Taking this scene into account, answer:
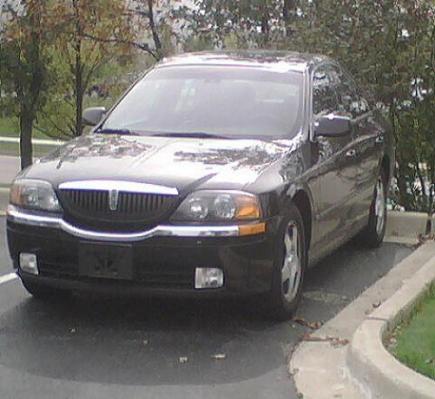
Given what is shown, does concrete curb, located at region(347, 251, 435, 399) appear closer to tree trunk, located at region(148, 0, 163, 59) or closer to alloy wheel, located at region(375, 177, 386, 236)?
alloy wheel, located at region(375, 177, 386, 236)

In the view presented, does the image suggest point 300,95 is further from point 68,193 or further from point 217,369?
point 217,369

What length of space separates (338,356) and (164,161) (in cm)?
160

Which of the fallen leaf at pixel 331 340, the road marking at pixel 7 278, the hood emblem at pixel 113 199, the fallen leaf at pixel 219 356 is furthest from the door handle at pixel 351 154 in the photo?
the road marking at pixel 7 278

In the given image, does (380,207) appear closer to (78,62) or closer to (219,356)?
(219,356)

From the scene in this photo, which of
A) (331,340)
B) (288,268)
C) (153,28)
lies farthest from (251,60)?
(153,28)

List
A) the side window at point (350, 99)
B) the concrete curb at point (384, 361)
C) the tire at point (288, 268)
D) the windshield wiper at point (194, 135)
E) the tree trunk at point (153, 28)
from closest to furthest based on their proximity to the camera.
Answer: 1. the concrete curb at point (384, 361)
2. the tire at point (288, 268)
3. the windshield wiper at point (194, 135)
4. the side window at point (350, 99)
5. the tree trunk at point (153, 28)

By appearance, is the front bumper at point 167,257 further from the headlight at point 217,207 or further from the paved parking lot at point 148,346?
the paved parking lot at point 148,346

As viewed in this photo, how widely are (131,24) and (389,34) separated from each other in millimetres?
5799

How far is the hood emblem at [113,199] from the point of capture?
587cm

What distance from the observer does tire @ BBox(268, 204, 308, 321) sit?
20.1 ft

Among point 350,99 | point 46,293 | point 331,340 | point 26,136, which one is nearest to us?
point 331,340

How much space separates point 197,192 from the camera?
19.1 ft

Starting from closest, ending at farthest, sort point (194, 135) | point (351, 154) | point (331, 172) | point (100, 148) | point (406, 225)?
point (100, 148) < point (194, 135) < point (331, 172) < point (351, 154) < point (406, 225)

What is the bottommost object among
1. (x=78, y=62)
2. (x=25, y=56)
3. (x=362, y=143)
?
(x=78, y=62)
